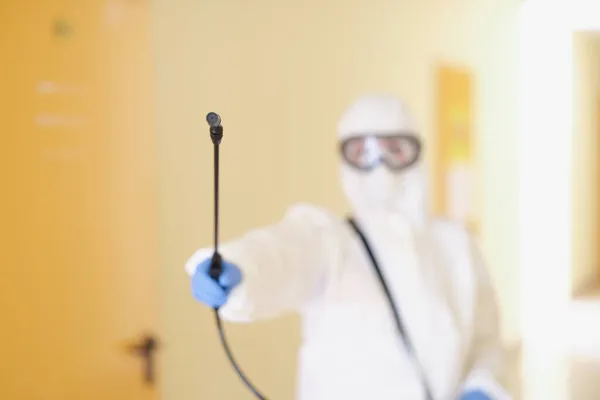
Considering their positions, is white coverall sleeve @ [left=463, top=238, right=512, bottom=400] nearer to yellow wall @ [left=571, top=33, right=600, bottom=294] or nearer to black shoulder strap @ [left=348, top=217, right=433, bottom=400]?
black shoulder strap @ [left=348, top=217, right=433, bottom=400]

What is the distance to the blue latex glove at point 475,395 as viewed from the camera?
41.3 inches

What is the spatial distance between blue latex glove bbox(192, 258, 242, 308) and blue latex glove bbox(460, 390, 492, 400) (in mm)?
490

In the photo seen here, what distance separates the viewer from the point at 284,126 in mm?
1519

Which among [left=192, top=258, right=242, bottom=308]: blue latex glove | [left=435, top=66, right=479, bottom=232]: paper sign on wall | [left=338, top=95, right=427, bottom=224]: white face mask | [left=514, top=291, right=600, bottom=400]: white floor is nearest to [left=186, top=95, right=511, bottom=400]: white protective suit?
[left=338, top=95, right=427, bottom=224]: white face mask

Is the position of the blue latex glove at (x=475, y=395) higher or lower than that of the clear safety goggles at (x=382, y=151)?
lower

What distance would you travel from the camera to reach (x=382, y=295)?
1072 millimetres

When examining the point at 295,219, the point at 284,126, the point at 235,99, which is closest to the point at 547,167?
the point at 284,126

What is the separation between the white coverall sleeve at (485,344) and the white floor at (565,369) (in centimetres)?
106

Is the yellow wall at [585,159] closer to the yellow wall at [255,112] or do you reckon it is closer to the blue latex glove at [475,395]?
the yellow wall at [255,112]

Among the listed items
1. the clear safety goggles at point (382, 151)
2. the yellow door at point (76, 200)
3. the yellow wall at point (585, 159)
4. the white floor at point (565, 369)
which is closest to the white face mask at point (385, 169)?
the clear safety goggles at point (382, 151)

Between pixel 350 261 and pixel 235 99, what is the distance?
19.3 inches

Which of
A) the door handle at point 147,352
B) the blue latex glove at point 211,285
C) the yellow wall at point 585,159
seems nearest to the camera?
the blue latex glove at point 211,285

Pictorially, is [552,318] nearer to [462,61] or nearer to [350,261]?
[462,61]

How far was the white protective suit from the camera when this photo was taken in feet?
3.45
